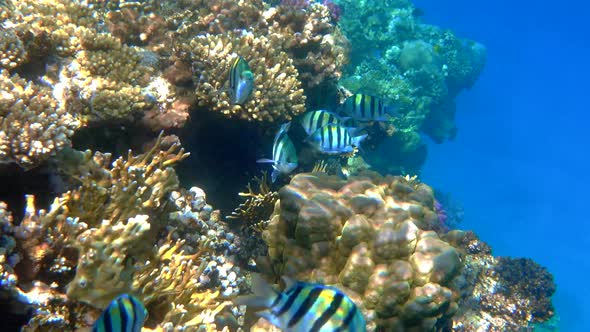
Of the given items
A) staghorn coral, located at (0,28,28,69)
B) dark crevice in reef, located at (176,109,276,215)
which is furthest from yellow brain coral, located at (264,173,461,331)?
staghorn coral, located at (0,28,28,69)

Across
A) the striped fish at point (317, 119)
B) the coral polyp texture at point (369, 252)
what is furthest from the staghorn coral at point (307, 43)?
the coral polyp texture at point (369, 252)

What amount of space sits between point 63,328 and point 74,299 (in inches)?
8.1

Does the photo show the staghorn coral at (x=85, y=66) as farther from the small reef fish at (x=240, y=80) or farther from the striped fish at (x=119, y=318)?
the striped fish at (x=119, y=318)

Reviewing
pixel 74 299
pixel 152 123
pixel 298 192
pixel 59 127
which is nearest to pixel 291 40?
pixel 152 123

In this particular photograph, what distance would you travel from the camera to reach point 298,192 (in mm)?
4316

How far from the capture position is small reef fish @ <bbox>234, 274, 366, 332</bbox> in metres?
2.10

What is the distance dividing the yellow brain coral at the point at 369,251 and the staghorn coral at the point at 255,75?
1.41 m

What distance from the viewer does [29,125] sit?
3.24 metres

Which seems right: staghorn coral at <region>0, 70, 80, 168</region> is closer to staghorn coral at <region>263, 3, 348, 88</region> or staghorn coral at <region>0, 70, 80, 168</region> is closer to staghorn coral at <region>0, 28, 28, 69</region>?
staghorn coral at <region>0, 28, 28, 69</region>

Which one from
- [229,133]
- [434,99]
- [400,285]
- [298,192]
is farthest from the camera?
[434,99]

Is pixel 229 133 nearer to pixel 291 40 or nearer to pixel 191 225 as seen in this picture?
pixel 191 225

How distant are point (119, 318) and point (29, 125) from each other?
2.33 metres

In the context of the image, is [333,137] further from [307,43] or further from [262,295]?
[307,43]

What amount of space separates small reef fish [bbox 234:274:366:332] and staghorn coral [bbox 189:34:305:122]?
129 inches
